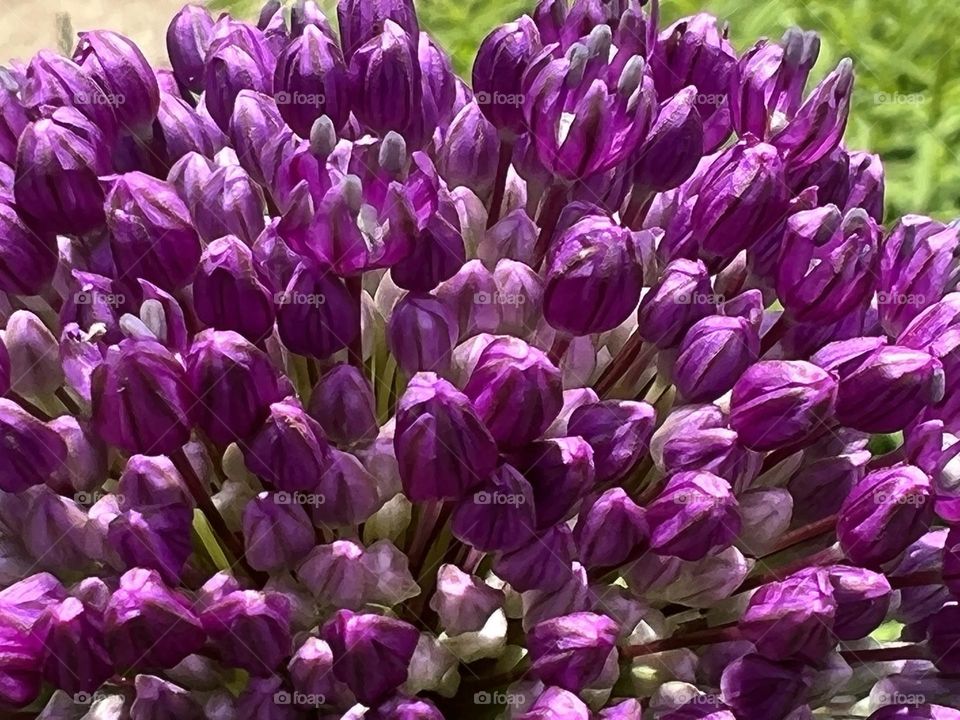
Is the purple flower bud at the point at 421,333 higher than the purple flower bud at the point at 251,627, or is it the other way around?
the purple flower bud at the point at 421,333

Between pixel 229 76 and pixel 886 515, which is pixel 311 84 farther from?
pixel 886 515

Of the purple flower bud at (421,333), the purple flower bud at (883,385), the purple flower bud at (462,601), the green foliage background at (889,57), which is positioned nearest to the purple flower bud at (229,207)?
the purple flower bud at (421,333)

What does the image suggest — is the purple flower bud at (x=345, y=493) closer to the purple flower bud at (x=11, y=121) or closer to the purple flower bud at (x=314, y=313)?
the purple flower bud at (x=314, y=313)

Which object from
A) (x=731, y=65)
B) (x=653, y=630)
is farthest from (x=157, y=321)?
(x=731, y=65)

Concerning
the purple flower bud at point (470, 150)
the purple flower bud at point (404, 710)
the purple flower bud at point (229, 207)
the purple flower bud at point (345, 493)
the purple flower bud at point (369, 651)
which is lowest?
the purple flower bud at point (404, 710)

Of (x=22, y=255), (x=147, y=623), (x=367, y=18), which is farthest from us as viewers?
(x=367, y=18)

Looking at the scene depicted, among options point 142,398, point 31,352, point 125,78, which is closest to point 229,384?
point 142,398

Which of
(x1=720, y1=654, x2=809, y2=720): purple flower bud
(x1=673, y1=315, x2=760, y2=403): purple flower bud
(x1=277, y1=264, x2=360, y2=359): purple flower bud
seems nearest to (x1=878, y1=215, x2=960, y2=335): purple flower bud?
(x1=673, y1=315, x2=760, y2=403): purple flower bud
